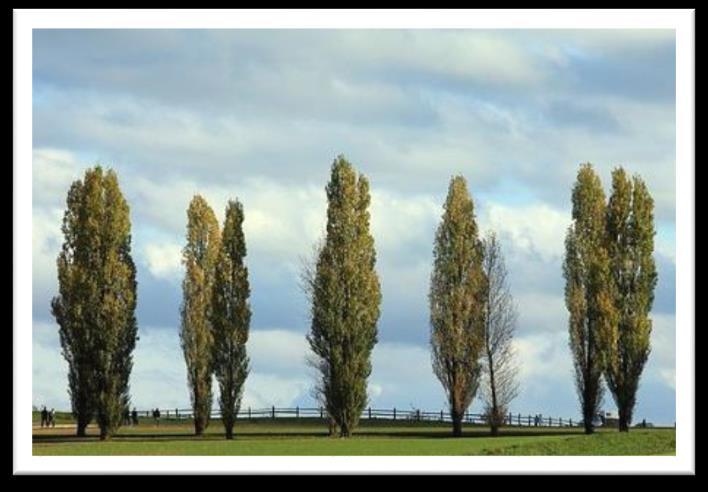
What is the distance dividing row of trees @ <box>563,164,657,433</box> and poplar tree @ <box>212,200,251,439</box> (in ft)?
30.0

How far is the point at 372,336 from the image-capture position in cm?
3516

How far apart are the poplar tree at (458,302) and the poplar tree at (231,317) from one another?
5295 mm

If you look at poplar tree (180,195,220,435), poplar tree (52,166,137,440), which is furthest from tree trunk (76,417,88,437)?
poplar tree (180,195,220,435)

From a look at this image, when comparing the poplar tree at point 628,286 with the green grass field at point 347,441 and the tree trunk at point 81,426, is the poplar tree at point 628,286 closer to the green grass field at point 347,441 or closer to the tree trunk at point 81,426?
the green grass field at point 347,441

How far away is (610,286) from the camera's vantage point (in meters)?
37.1

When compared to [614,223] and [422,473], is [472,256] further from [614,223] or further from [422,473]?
[422,473]

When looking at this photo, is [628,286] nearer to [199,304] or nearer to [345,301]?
[345,301]

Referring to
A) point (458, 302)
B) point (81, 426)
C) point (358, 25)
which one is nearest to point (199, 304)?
point (81, 426)

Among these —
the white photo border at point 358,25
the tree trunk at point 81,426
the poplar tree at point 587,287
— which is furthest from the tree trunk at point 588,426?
the white photo border at point 358,25

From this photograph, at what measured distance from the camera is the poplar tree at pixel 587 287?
1430 inches

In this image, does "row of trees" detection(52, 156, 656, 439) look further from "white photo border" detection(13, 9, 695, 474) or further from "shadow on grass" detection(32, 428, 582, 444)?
"white photo border" detection(13, 9, 695, 474)

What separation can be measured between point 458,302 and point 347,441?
6.45 meters

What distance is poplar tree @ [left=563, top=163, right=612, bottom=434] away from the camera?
3631 centimetres
